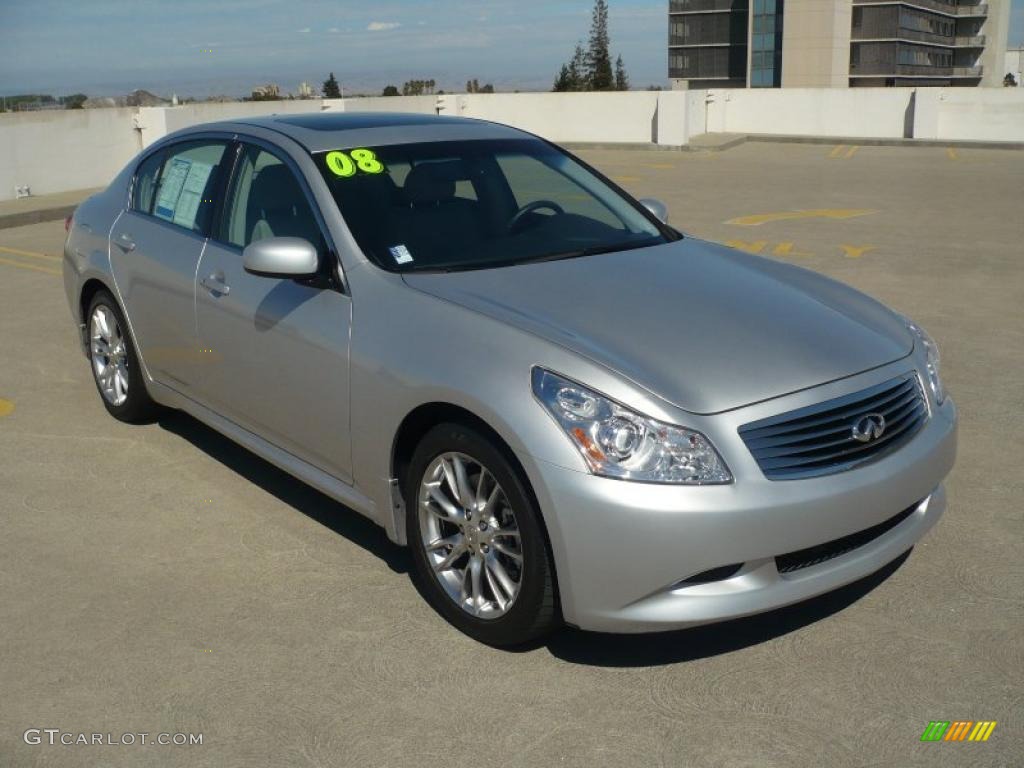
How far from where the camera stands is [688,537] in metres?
3.29

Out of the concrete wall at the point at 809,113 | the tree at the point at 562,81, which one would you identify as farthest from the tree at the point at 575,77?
the concrete wall at the point at 809,113

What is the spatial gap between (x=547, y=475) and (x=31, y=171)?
16.8 m

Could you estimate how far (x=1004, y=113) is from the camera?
32.8 meters

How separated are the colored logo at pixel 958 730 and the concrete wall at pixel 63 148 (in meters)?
17.0

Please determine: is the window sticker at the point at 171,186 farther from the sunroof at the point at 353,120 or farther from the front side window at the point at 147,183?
the sunroof at the point at 353,120

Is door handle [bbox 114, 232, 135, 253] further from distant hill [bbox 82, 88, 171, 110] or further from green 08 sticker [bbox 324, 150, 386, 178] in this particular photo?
distant hill [bbox 82, 88, 171, 110]

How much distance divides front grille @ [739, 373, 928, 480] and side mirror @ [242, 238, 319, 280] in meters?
1.72

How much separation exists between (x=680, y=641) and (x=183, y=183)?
10.7ft

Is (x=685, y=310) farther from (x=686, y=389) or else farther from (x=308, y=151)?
(x=308, y=151)

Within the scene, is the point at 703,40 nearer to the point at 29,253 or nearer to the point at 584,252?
the point at 29,253

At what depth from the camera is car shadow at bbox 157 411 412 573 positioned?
4656 millimetres

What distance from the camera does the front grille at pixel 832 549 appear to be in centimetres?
351


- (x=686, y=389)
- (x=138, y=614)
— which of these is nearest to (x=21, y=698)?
(x=138, y=614)

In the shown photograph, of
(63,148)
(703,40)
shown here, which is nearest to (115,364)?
(63,148)
